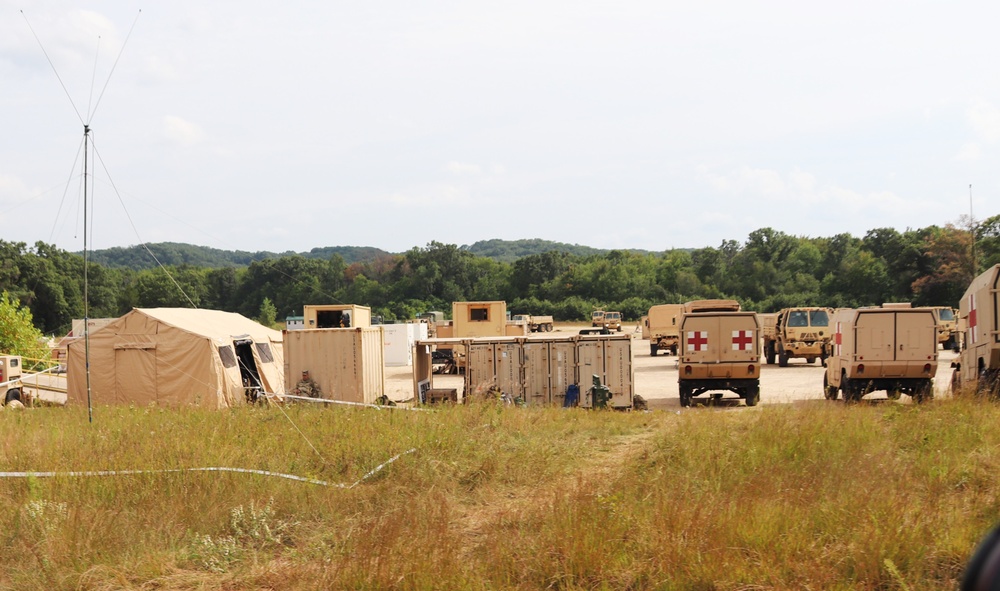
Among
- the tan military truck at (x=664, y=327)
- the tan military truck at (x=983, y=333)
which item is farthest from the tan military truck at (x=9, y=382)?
the tan military truck at (x=664, y=327)

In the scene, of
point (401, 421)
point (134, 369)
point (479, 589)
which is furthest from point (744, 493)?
point (134, 369)

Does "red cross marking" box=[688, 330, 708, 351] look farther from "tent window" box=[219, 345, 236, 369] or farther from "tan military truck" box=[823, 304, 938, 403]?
"tent window" box=[219, 345, 236, 369]

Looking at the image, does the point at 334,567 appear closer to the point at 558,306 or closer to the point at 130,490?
the point at 130,490

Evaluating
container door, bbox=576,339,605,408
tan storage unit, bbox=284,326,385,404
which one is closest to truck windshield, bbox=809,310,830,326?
container door, bbox=576,339,605,408

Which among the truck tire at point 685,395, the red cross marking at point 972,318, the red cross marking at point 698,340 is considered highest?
the red cross marking at point 972,318

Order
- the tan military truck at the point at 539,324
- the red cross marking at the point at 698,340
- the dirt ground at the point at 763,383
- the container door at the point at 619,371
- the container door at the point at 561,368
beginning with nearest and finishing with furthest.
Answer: the container door at the point at 619,371 < the container door at the point at 561,368 < the red cross marking at the point at 698,340 < the dirt ground at the point at 763,383 < the tan military truck at the point at 539,324

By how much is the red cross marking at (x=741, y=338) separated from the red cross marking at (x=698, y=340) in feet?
2.26

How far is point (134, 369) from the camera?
811 inches

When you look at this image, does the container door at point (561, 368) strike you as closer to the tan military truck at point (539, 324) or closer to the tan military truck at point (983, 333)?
the tan military truck at point (983, 333)

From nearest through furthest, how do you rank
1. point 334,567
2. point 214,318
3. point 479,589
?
point 479,589
point 334,567
point 214,318

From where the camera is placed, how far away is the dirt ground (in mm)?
20828

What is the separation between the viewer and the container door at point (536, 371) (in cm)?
1898

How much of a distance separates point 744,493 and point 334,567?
13.4 feet

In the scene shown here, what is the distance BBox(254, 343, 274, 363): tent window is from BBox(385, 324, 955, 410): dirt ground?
368 centimetres
